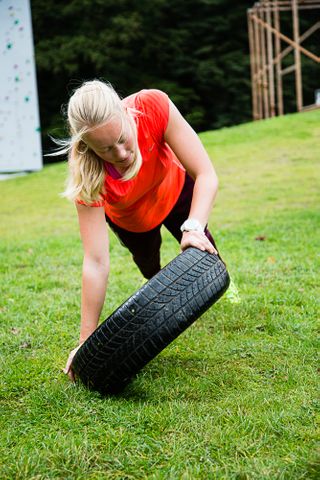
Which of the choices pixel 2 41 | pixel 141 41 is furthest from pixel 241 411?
pixel 141 41

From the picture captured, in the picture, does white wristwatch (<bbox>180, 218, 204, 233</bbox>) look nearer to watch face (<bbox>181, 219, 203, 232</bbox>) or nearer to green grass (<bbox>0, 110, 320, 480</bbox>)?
watch face (<bbox>181, 219, 203, 232</bbox>)

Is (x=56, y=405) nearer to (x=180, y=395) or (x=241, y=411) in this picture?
(x=180, y=395)

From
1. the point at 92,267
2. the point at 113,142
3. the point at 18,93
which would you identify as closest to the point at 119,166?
the point at 113,142

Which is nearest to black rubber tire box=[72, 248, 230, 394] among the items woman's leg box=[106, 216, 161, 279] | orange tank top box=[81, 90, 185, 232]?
orange tank top box=[81, 90, 185, 232]

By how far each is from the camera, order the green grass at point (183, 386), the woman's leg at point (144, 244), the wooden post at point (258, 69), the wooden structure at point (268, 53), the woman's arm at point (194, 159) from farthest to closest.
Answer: the wooden post at point (258, 69) < the wooden structure at point (268, 53) < the woman's leg at point (144, 244) < the woman's arm at point (194, 159) < the green grass at point (183, 386)

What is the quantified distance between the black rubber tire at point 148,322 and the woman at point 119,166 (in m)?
0.19

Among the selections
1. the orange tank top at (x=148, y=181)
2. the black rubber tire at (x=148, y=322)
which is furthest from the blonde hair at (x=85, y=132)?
the black rubber tire at (x=148, y=322)

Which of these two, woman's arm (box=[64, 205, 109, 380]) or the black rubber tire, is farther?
woman's arm (box=[64, 205, 109, 380])

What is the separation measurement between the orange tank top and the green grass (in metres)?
0.70

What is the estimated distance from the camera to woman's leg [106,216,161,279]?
11.6ft

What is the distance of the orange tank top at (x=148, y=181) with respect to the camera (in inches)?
112

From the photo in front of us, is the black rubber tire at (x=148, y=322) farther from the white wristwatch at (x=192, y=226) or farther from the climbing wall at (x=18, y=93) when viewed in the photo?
the climbing wall at (x=18, y=93)

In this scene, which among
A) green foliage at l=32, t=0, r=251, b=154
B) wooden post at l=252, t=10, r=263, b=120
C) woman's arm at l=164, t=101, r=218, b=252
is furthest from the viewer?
green foliage at l=32, t=0, r=251, b=154

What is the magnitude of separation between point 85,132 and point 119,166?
1.04ft
